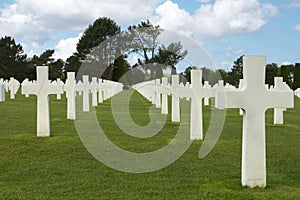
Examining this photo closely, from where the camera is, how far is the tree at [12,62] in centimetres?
5622

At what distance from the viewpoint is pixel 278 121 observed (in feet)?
40.7

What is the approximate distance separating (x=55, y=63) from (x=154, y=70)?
5152 cm

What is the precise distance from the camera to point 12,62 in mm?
57406

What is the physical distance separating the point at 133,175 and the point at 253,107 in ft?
5.91

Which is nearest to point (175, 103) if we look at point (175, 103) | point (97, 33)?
point (175, 103)

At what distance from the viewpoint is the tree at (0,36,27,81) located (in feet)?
184

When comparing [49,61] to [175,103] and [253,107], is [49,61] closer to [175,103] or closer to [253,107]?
[175,103]

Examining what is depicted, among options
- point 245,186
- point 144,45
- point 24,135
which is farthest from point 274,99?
point 144,45

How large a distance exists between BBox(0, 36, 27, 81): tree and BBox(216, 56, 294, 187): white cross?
5298 centimetres

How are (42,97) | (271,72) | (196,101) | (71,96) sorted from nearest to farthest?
(196,101) < (42,97) < (71,96) < (271,72)

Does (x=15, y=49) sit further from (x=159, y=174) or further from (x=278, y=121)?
(x=159, y=174)

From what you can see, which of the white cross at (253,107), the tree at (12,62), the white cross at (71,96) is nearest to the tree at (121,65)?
the white cross at (71,96)

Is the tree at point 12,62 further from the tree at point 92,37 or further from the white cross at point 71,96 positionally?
the white cross at point 71,96

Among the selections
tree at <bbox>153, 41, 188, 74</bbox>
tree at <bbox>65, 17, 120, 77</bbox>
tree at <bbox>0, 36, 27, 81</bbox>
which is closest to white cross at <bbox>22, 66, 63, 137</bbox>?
tree at <bbox>153, 41, 188, 74</bbox>
